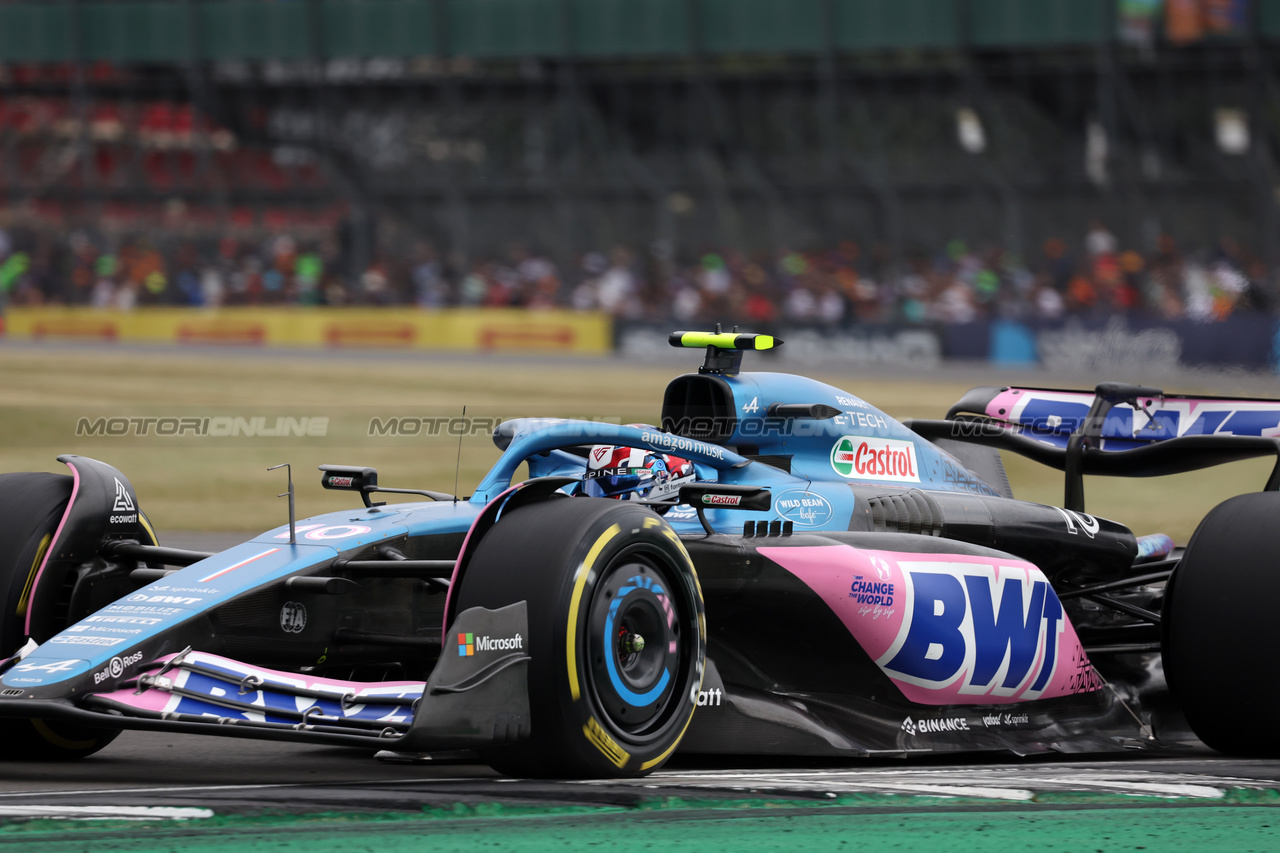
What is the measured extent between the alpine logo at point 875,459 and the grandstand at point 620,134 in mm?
→ 24602

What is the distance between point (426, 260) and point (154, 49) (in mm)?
10225

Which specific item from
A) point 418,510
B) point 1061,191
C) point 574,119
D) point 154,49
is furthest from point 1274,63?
point 418,510

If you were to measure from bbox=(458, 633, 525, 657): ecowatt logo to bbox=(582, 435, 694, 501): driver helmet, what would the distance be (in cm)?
178

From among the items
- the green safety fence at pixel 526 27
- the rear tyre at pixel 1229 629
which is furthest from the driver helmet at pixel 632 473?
the green safety fence at pixel 526 27

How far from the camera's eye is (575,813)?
12.8 feet

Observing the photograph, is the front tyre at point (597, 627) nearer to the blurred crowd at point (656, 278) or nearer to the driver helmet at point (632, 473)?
the driver helmet at point (632, 473)

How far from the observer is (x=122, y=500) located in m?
5.72

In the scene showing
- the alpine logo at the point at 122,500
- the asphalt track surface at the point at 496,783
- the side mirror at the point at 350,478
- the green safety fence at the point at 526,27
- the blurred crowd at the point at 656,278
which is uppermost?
the green safety fence at the point at 526,27

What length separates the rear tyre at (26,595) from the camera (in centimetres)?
533

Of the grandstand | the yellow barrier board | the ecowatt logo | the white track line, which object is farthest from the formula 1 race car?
the yellow barrier board

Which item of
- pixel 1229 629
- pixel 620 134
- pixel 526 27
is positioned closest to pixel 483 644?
pixel 1229 629

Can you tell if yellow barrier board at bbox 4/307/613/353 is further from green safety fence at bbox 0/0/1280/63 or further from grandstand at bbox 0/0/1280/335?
green safety fence at bbox 0/0/1280/63

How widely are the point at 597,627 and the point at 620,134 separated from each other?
33902 mm

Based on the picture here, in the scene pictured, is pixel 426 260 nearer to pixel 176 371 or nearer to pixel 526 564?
pixel 176 371
